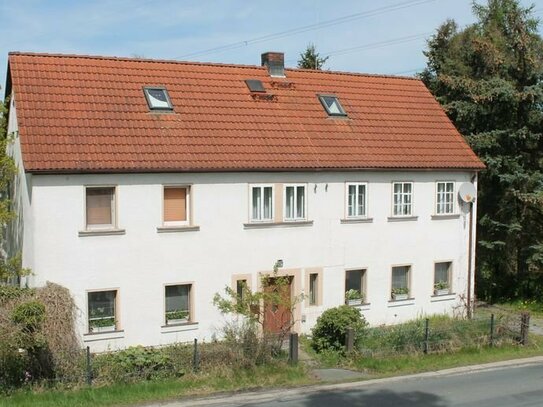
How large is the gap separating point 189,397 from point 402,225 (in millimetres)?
Result: 10376

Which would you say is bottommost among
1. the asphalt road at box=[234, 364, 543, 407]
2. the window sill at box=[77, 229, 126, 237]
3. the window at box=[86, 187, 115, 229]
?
the asphalt road at box=[234, 364, 543, 407]

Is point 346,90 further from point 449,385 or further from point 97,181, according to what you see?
point 449,385

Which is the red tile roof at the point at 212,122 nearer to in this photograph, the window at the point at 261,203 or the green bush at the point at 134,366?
the window at the point at 261,203

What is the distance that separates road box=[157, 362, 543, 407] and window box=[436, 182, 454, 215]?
7.39 m

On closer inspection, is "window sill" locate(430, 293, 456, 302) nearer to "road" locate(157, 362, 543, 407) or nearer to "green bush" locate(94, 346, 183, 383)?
"road" locate(157, 362, 543, 407)

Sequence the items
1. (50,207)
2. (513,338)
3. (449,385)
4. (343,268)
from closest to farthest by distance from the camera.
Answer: (449,385) < (50,207) < (513,338) < (343,268)

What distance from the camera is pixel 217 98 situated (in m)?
20.8

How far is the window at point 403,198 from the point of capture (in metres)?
21.5

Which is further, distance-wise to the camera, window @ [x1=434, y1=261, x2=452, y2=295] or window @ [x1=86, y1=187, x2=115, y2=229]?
window @ [x1=434, y1=261, x2=452, y2=295]

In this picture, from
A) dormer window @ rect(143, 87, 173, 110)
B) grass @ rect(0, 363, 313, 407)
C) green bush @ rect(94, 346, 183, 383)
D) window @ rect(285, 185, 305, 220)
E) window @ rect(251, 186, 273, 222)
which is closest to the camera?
grass @ rect(0, 363, 313, 407)

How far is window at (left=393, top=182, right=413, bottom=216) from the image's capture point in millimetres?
21500

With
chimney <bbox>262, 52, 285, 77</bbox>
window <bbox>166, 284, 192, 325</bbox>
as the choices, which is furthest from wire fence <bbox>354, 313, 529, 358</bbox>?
chimney <bbox>262, 52, 285, 77</bbox>

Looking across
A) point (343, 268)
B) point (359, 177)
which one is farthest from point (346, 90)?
point (343, 268)

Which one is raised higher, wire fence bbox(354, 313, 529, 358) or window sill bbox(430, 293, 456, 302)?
window sill bbox(430, 293, 456, 302)
